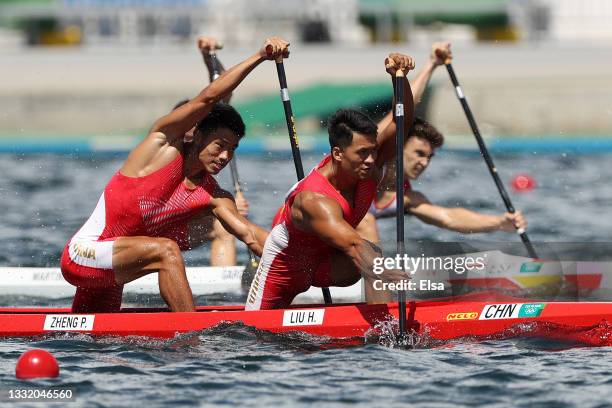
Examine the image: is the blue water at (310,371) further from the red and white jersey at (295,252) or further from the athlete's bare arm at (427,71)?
the athlete's bare arm at (427,71)

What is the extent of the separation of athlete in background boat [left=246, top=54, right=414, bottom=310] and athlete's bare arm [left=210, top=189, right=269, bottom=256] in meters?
0.38

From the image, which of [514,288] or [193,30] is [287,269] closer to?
[514,288]

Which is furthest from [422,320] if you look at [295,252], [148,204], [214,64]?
[214,64]

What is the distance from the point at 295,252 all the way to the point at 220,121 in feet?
3.26

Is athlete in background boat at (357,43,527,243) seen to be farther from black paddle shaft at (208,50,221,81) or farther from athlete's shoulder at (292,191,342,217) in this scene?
athlete's shoulder at (292,191,342,217)

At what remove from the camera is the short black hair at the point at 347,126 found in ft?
25.5

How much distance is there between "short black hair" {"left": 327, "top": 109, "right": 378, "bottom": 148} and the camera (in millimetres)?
7781

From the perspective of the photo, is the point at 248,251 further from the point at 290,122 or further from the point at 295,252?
the point at 295,252

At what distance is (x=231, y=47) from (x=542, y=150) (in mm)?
7707

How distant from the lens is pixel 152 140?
8.16m

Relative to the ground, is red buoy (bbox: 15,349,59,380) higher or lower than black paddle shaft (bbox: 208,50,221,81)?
lower

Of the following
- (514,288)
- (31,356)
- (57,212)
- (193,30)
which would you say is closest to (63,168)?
(57,212)

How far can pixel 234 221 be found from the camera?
862 cm

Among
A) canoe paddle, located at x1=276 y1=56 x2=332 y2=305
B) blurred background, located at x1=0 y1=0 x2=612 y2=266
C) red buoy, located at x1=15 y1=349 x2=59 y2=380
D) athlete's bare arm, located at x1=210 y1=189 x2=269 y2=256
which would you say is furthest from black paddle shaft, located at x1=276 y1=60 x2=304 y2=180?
blurred background, located at x1=0 y1=0 x2=612 y2=266
